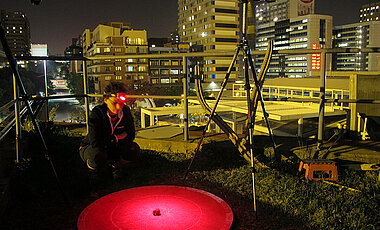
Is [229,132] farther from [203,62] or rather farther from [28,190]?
[203,62]

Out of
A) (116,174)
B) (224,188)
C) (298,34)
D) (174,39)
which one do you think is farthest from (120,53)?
(298,34)

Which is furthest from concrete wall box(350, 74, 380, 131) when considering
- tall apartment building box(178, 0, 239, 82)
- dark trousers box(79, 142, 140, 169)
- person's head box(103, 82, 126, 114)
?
tall apartment building box(178, 0, 239, 82)

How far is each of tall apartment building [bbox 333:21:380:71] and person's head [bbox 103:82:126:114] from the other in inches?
6476

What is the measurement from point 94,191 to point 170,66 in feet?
238

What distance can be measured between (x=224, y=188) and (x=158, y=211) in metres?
0.89

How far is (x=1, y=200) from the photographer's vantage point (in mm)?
2734

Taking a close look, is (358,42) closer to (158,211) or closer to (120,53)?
(120,53)

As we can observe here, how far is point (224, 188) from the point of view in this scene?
354 cm

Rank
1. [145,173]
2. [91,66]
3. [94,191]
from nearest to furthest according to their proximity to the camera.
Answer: [94,191] < [145,173] < [91,66]

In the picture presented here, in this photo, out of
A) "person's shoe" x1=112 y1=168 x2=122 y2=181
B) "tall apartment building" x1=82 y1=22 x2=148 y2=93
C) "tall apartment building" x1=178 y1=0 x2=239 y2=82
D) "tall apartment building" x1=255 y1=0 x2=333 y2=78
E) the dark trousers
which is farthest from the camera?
"tall apartment building" x1=255 y1=0 x2=333 y2=78

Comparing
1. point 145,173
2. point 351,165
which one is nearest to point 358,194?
point 351,165

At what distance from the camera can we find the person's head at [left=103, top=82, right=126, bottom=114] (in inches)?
137

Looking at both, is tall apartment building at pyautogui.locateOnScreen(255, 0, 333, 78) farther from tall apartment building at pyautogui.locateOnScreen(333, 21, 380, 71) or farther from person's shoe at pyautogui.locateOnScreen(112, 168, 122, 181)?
person's shoe at pyautogui.locateOnScreen(112, 168, 122, 181)

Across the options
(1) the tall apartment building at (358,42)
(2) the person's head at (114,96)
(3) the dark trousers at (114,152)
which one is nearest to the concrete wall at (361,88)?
(3) the dark trousers at (114,152)
